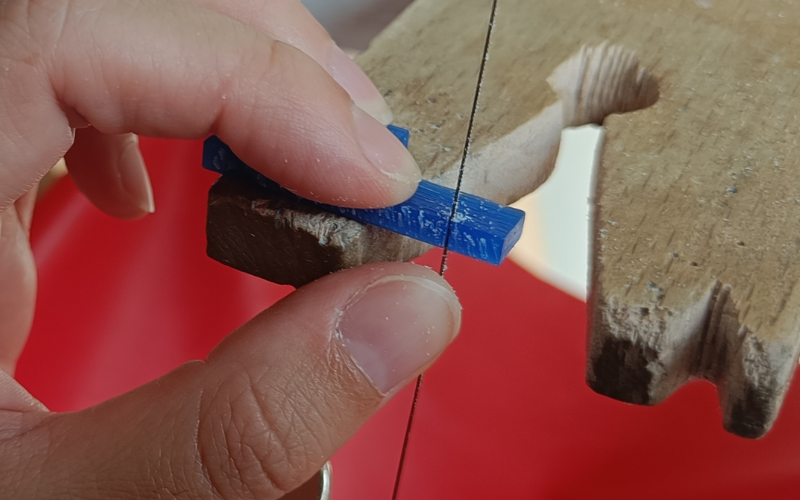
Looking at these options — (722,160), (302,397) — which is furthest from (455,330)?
(722,160)

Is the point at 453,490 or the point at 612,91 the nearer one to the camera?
the point at 612,91

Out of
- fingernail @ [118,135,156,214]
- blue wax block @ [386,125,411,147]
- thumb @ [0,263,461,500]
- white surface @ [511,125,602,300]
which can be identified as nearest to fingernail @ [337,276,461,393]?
thumb @ [0,263,461,500]

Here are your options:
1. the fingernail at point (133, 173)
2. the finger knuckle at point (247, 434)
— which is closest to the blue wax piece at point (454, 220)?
the finger knuckle at point (247, 434)

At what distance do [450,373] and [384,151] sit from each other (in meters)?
0.64

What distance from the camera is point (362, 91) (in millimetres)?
558

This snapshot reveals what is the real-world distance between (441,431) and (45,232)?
25.7 inches

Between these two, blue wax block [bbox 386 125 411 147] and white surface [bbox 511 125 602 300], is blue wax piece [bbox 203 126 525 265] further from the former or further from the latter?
white surface [bbox 511 125 602 300]

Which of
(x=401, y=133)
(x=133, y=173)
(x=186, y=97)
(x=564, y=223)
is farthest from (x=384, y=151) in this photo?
(x=564, y=223)

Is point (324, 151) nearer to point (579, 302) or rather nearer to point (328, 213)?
point (328, 213)

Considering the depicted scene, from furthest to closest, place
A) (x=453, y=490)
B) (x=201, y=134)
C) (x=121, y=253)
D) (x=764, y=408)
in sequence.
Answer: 1. (x=121, y=253)
2. (x=453, y=490)
3. (x=201, y=134)
4. (x=764, y=408)

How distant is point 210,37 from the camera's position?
509 millimetres

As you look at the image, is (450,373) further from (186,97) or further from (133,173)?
(186,97)

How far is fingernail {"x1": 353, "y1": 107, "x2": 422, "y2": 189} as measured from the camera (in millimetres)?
479

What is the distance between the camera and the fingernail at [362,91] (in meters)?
0.55
